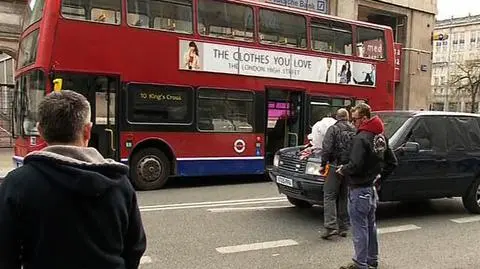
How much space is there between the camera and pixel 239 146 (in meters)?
12.0

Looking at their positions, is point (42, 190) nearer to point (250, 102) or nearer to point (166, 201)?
point (166, 201)

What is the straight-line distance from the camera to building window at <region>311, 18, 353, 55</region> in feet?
43.1

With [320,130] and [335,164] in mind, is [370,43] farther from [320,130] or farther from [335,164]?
[335,164]

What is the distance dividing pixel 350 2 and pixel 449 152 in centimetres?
1716

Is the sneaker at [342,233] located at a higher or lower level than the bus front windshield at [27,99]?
lower

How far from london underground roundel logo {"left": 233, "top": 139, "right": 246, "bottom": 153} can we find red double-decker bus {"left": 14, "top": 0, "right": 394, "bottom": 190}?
30 mm

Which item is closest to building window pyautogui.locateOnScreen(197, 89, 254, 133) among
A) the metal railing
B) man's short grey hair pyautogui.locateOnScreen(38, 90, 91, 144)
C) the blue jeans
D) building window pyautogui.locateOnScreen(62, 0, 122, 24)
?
building window pyautogui.locateOnScreen(62, 0, 122, 24)

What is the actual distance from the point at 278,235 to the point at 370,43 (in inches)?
348

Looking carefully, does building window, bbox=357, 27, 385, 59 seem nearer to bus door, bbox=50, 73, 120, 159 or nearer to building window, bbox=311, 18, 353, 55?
building window, bbox=311, 18, 353, 55

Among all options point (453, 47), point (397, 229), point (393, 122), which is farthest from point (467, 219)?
point (453, 47)

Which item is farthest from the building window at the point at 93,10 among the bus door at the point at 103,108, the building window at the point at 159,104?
the building window at the point at 159,104

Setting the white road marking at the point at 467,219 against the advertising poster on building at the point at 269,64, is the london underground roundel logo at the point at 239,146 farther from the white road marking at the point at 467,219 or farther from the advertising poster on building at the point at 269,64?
the white road marking at the point at 467,219

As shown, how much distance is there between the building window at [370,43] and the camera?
14.0 m

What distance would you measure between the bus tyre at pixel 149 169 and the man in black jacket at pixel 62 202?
8.60 m
